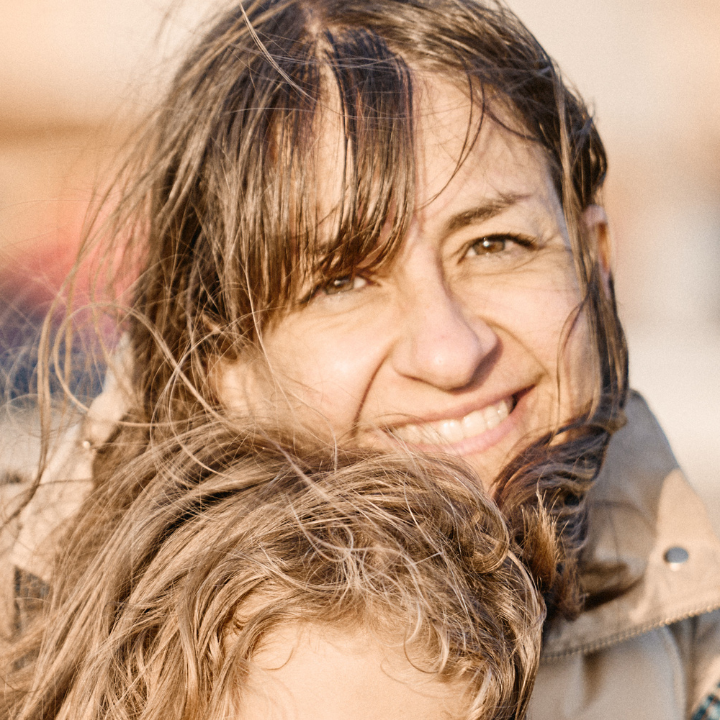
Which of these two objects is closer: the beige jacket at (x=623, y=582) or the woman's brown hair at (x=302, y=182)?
the woman's brown hair at (x=302, y=182)

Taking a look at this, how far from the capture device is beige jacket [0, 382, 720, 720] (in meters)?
1.29

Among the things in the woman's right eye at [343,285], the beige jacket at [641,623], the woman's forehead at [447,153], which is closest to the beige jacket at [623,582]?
the beige jacket at [641,623]

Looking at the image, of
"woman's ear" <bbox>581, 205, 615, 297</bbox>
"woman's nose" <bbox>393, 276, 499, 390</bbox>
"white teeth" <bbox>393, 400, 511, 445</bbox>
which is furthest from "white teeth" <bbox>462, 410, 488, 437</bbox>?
"woman's ear" <bbox>581, 205, 615, 297</bbox>

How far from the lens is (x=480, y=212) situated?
3.82 feet

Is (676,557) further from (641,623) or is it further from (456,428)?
(456,428)

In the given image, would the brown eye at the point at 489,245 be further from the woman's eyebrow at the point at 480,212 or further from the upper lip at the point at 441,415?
the upper lip at the point at 441,415

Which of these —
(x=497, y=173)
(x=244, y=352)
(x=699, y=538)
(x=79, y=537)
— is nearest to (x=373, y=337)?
(x=244, y=352)

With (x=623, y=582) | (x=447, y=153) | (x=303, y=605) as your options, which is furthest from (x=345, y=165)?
(x=623, y=582)

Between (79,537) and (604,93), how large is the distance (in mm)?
4055

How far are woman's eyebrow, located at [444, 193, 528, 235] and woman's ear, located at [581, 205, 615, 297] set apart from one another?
28cm

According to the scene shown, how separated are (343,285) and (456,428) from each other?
334 mm

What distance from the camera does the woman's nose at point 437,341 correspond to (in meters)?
1.14

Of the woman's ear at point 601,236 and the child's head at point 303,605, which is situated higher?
the woman's ear at point 601,236

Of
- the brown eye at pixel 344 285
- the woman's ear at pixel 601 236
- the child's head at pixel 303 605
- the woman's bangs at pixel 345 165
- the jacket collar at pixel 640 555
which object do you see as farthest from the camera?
the woman's ear at pixel 601 236
